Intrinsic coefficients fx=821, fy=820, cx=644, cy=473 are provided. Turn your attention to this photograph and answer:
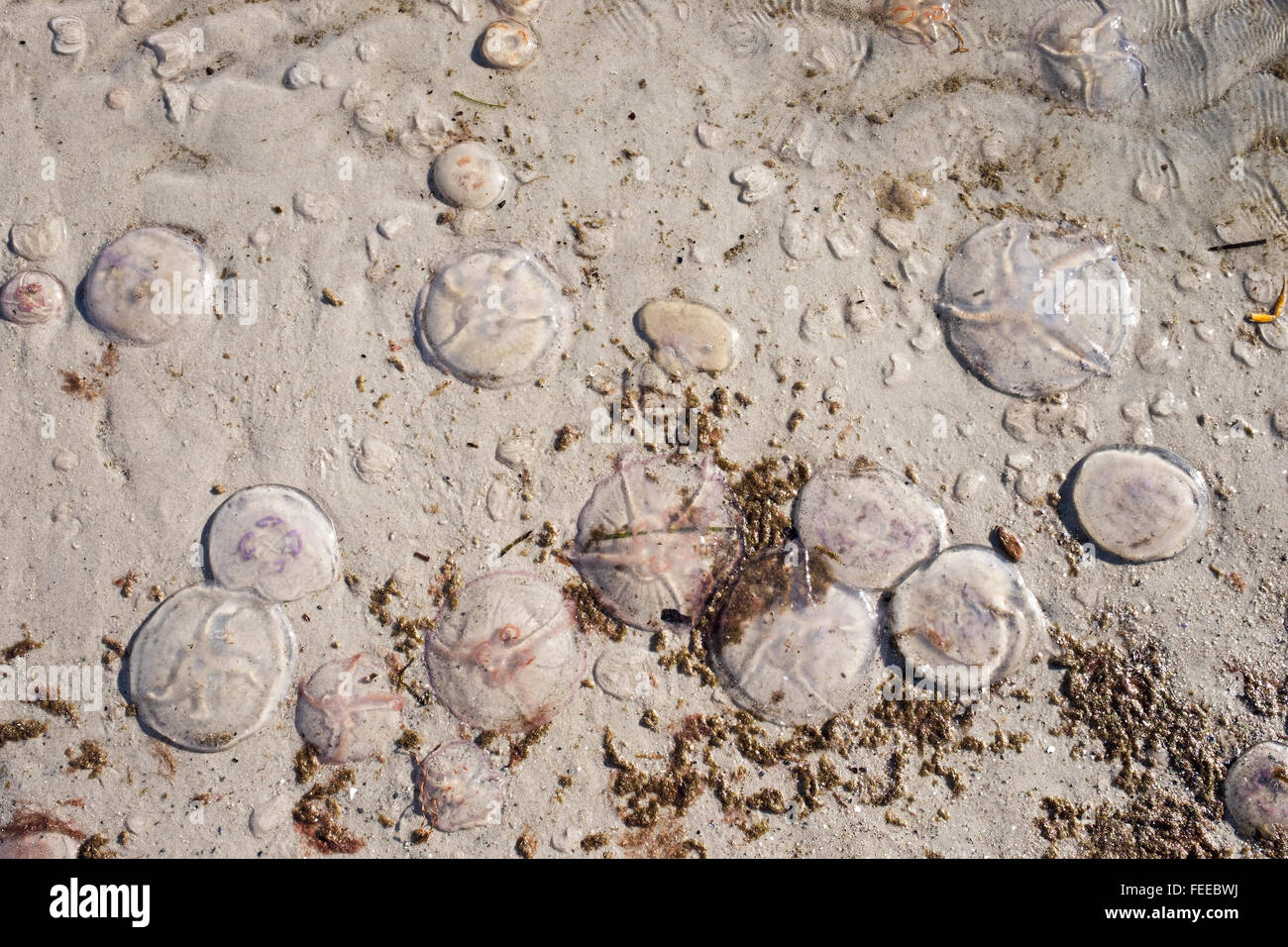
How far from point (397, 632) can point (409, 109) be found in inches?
105

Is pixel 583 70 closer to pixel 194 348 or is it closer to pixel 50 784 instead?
pixel 194 348

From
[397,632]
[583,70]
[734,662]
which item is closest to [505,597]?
[397,632]

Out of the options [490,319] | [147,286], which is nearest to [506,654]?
[490,319]

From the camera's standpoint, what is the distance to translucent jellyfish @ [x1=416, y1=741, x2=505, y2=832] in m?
3.92

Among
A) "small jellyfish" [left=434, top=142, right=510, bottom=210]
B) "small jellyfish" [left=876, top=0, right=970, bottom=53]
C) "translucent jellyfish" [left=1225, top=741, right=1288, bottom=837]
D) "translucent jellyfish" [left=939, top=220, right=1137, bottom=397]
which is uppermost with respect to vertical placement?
"small jellyfish" [left=876, top=0, right=970, bottom=53]

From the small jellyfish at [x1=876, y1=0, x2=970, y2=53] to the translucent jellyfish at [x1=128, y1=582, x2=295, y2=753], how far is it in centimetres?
437

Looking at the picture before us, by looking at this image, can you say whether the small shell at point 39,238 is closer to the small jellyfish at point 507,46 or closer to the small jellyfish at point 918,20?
the small jellyfish at point 507,46

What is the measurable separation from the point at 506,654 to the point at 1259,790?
370 centimetres

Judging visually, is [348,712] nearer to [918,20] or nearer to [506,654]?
[506,654]

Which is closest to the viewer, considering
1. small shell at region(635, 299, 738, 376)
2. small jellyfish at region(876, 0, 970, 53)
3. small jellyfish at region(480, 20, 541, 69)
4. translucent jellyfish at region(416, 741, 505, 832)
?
translucent jellyfish at region(416, 741, 505, 832)

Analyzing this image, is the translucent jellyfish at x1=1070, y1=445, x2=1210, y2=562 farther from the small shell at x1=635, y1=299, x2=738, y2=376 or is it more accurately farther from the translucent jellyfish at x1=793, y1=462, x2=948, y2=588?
the small shell at x1=635, y1=299, x2=738, y2=376

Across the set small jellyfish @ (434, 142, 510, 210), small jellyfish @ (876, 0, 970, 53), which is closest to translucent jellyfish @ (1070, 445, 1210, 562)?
small jellyfish @ (876, 0, 970, 53)

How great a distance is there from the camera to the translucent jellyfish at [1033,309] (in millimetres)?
4086

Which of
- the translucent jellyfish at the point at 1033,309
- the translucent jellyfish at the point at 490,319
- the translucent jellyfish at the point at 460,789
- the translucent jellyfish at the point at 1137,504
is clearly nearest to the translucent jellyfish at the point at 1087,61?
the translucent jellyfish at the point at 1033,309
